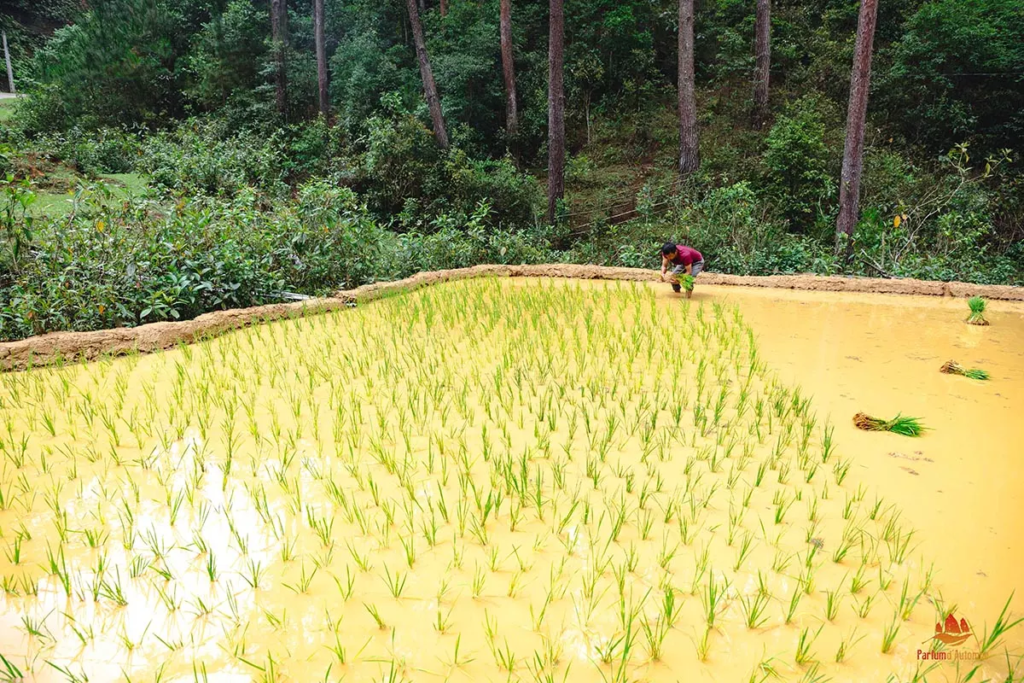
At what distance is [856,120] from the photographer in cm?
898

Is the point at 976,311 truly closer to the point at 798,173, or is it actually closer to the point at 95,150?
the point at 798,173

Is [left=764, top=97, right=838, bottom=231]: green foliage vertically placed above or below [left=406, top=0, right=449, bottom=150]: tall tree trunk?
below

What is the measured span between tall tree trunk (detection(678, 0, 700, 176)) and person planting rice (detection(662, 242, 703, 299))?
6.54m

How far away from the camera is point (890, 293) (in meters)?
7.20

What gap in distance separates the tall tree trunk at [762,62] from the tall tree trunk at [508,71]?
19.0 feet

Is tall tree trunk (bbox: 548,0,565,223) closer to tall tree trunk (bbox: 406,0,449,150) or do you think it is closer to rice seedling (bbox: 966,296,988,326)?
tall tree trunk (bbox: 406,0,449,150)

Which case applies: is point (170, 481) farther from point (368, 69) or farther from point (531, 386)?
point (368, 69)

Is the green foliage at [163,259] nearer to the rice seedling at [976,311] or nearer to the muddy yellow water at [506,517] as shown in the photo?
the muddy yellow water at [506,517]

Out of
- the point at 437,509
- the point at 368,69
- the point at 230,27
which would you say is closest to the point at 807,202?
the point at 437,509

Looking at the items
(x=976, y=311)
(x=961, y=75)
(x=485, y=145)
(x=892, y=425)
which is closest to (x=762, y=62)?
(x=961, y=75)

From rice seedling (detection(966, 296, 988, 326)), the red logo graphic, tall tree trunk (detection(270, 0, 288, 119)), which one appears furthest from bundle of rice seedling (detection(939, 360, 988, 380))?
tall tree trunk (detection(270, 0, 288, 119))

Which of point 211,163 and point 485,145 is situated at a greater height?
point 485,145

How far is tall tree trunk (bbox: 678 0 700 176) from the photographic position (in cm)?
1249

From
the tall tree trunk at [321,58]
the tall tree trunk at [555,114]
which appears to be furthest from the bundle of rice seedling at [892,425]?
the tall tree trunk at [321,58]
